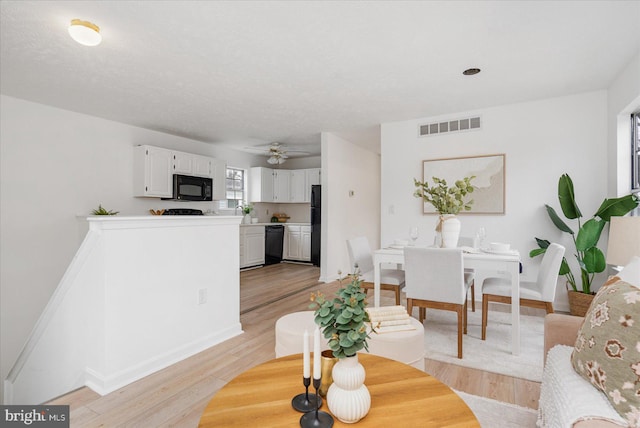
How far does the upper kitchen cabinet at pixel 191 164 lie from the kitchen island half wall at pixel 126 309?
9.55ft

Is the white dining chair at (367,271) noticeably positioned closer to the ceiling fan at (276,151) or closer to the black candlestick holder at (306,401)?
the black candlestick holder at (306,401)

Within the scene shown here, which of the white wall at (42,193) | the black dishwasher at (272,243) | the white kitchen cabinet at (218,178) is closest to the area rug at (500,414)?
the white wall at (42,193)

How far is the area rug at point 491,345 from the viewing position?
93.2 inches

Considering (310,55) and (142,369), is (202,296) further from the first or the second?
(310,55)

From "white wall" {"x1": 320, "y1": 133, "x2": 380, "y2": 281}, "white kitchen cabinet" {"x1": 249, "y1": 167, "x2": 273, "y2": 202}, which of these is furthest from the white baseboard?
"white kitchen cabinet" {"x1": 249, "y1": 167, "x2": 273, "y2": 202}

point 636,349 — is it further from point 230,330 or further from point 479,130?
point 479,130

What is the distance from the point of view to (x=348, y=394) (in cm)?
98

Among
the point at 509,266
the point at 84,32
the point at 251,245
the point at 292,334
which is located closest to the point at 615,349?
the point at 292,334

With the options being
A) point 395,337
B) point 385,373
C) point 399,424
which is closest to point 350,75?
point 395,337

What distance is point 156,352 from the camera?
94.9 inches

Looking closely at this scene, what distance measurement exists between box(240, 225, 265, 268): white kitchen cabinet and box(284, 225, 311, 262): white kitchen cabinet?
0.65 m

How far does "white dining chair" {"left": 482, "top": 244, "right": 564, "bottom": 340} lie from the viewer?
2.53 meters

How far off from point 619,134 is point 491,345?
99.3 inches

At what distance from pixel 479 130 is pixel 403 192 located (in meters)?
1.26
